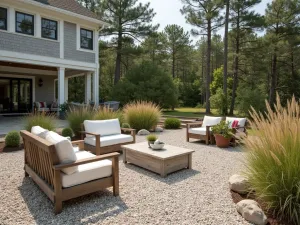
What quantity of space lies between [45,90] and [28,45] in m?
4.89

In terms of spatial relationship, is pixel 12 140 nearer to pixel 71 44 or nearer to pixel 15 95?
pixel 71 44

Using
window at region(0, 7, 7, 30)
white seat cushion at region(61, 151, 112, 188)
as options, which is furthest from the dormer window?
white seat cushion at region(61, 151, 112, 188)

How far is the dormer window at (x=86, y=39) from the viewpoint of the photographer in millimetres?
11961

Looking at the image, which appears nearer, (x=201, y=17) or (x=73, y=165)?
(x=73, y=165)

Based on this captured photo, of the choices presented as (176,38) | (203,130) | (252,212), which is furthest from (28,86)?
(176,38)

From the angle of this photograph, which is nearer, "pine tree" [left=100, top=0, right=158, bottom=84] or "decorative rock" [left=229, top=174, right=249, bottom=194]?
"decorative rock" [left=229, top=174, right=249, bottom=194]

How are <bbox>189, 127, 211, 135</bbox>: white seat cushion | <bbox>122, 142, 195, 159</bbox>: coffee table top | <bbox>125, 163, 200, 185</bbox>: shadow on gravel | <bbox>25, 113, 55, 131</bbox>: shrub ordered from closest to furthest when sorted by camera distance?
<bbox>125, 163, 200, 185</bbox>: shadow on gravel
<bbox>122, 142, 195, 159</bbox>: coffee table top
<bbox>25, 113, 55, 131</bbox>: shrub
<bbox>189, 127, 211, 135</bbox>: white seat cushion

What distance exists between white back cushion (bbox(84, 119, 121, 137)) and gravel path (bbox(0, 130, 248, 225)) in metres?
1.58

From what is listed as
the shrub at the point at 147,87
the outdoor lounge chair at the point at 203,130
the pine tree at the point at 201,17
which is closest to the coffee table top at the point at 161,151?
the outdoor lounge chair at the point at 203,130

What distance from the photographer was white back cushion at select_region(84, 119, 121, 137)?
18.5ft

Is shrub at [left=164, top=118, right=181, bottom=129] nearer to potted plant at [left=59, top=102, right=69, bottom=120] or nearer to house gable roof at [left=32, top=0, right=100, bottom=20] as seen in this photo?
potted plant at [left=59, top=102, right=69, bottom=120]

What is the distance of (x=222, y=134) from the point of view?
6.54 m

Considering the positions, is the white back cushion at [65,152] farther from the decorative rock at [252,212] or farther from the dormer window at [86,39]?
the dormer window at [86,39]

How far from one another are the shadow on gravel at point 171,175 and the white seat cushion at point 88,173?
1.10m
